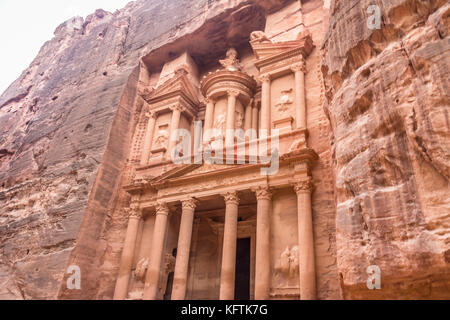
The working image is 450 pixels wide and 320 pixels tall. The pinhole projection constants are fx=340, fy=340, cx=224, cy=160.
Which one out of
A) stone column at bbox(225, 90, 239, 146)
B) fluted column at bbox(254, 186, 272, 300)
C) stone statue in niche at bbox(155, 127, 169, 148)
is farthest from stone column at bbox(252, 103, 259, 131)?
fluted column at bbox(254, 186, 272, 300)

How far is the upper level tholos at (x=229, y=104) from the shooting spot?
12034 millimetres

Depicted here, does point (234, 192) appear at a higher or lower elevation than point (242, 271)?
higher

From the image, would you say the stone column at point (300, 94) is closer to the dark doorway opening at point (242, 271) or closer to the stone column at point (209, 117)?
the stone column at point (209, 117)

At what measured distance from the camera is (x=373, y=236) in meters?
4.64

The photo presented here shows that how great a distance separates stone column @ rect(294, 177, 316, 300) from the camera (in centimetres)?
849

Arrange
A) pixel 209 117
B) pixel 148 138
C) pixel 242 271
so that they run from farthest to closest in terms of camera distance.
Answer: pixel 148 138
pixel 209 117
pixel 242 271

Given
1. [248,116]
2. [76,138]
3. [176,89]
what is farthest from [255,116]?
[76,138]

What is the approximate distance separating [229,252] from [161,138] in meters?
6.96

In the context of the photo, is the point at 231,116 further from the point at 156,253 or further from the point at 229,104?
the point at 156,253

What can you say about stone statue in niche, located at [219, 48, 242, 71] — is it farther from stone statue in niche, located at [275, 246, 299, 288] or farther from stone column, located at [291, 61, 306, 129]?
stone statue in niche, located at [275, 246, 299, 288]

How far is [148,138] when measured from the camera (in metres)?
15.2

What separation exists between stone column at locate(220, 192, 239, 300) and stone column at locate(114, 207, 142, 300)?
12.4 ft

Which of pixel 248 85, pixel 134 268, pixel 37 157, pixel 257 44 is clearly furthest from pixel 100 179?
pixel 257 44

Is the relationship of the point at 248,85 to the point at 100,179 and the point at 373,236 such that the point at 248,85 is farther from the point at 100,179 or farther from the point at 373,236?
the point at 373,236
